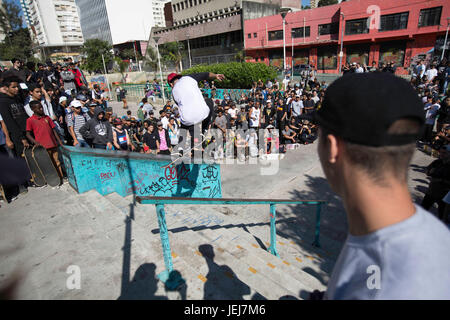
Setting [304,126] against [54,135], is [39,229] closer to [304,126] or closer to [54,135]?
[54,135]

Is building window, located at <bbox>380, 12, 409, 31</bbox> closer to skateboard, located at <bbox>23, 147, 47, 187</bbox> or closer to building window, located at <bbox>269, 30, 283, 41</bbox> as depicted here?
building window, located at <bbox>269, 30, 283, 41</bbox>

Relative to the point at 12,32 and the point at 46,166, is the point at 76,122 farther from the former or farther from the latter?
the point at 12,32

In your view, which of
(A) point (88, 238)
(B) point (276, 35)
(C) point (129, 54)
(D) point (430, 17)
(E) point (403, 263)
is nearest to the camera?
(E) point (403, 263)

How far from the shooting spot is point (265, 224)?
5.95 m

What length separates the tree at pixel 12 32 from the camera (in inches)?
2111

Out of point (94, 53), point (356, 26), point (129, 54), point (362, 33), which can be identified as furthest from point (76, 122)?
point (129, 54)

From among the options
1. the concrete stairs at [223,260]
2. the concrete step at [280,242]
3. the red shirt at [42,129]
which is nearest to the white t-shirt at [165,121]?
the red shirt at [42,129]

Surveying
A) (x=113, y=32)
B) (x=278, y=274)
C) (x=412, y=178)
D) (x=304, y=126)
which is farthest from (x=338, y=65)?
(x=113, y=32)

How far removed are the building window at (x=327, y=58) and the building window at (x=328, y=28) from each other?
1.85 m

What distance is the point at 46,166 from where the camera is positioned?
5039mm

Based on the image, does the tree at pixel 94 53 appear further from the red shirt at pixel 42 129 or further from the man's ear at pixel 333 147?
the man's ear at pixel 333 147

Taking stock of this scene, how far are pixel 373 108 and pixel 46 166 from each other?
19.2ft

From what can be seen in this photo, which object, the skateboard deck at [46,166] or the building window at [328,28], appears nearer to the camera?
the skateboard deck at [46,166]
